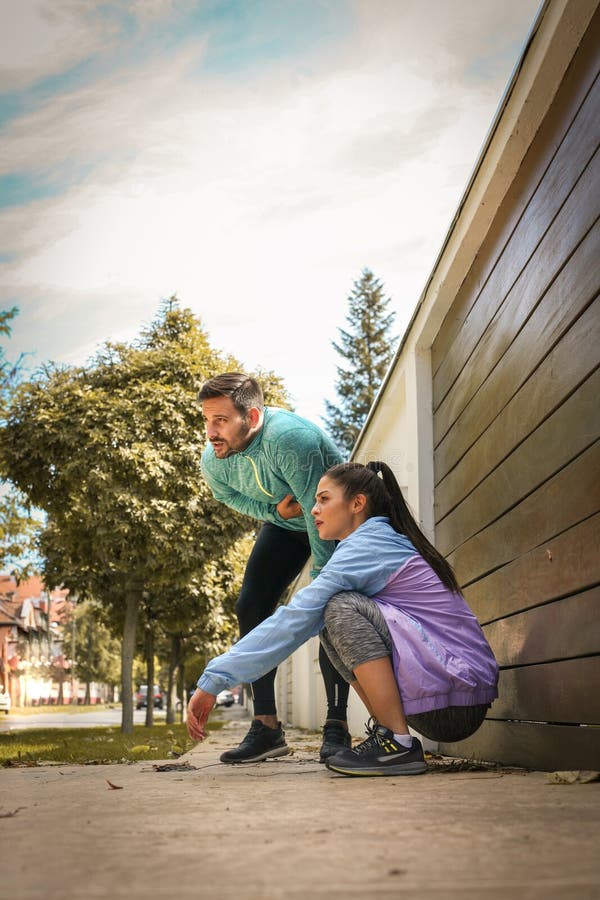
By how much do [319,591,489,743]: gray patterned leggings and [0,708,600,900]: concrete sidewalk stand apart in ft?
1.25

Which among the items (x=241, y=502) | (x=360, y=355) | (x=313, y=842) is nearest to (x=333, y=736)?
(x=241, y=502)

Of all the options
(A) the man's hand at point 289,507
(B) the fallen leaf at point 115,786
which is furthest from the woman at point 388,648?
(A) the man's hand at point 289,507

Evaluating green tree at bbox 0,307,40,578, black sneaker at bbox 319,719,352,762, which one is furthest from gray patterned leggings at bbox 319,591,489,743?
green tree at bbox 0,307,40,578

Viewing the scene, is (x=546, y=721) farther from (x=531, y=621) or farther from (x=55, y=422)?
(x=55, y=422)

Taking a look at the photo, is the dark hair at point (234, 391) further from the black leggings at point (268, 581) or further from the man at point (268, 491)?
the black leggings at point (268, 581)

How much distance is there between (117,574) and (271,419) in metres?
13.1

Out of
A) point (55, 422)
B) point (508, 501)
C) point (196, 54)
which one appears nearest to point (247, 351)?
point (55, 422)

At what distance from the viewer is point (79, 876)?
1.30 meters

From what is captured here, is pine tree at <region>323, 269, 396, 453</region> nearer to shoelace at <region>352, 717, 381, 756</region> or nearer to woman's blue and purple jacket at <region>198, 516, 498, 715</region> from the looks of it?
woman's blue and purple jacket at <region>198, 516, 498, 715</region>

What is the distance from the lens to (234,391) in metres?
3.87

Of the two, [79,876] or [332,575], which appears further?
[332,575]

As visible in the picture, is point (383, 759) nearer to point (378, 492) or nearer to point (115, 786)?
point (115, 786)

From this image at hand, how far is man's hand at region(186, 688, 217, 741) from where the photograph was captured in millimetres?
2846

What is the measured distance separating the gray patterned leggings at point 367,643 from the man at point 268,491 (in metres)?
0.77
